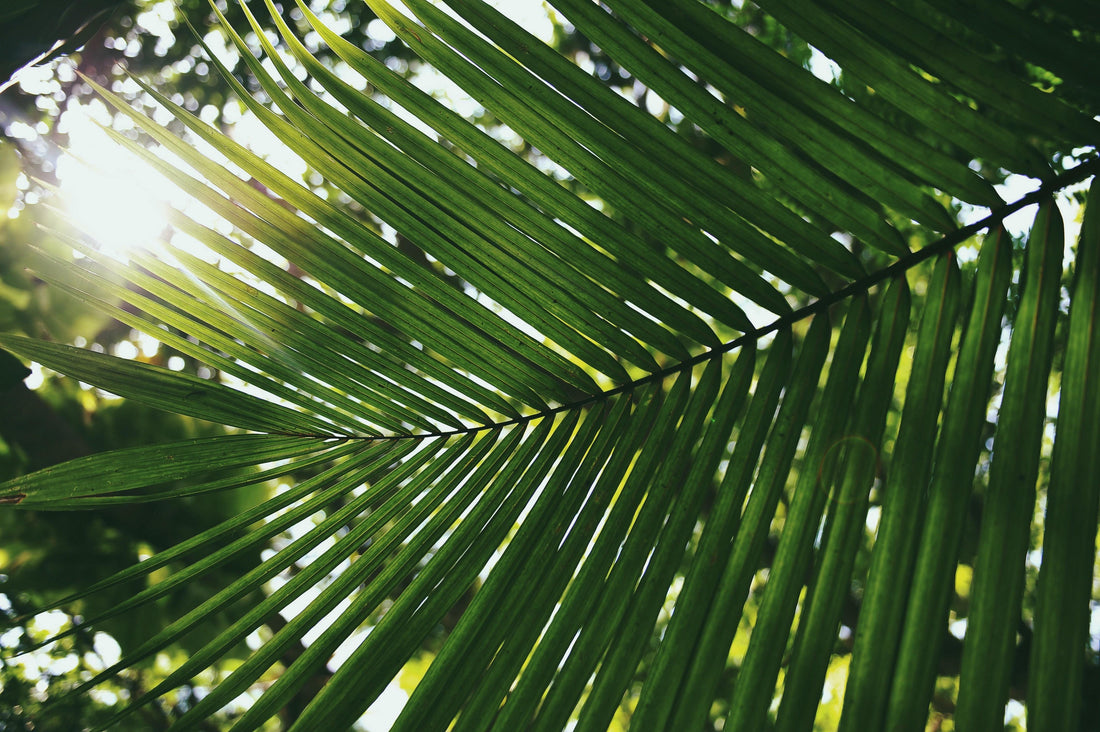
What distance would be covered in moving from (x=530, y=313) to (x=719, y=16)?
41cm

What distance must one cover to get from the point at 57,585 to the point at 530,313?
2097 mm

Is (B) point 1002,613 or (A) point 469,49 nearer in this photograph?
(B) point 1002,613

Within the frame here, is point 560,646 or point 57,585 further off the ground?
point 560,646

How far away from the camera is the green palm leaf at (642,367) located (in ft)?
2.04

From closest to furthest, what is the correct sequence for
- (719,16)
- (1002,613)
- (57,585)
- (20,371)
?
(1002,613), (719,16), (20,371), (57,585)

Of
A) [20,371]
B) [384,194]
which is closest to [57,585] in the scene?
[20,371]

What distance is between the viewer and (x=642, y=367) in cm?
93

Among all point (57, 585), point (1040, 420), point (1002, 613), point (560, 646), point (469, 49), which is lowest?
point (57, 585)

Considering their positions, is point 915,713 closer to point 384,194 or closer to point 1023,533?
point 1023,533

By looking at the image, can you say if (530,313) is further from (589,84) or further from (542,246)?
(589,84)

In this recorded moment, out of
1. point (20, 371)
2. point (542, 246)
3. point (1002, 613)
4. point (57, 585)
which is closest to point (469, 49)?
point (542, 246)

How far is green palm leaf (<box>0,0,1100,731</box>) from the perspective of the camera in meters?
0.62

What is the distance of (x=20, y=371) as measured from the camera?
60.6 inches

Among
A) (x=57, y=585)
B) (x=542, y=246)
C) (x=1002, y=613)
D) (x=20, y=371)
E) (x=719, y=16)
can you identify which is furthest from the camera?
(x=57, y=585)
